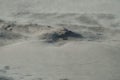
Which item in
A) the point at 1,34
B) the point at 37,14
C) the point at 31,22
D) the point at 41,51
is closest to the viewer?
the point at 41,51

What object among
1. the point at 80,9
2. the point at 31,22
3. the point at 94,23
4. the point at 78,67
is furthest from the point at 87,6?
the point at 78,67

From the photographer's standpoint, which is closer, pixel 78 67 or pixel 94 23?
pixel 78 67

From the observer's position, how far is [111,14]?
194 inches

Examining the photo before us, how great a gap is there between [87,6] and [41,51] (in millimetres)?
1676

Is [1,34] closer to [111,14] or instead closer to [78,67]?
[78,67]

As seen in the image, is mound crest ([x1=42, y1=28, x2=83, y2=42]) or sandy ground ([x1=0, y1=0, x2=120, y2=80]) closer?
sandy ground ([x1=0, y1=0, x2=120, y2=80])

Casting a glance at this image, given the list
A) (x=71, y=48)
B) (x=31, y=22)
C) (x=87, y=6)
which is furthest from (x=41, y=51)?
(x=87, y=6)

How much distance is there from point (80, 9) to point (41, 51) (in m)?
1.57

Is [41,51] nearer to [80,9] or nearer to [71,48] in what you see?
[71,48]

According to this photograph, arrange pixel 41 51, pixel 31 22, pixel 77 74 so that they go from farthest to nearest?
pixel 31 22 → pixel 41 51 → pixel 77 74

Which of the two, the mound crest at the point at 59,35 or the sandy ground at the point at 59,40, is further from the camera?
the mound crest at the point at 59,35

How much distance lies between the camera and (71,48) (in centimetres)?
372

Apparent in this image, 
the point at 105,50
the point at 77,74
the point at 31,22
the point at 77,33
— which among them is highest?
the point at 31,22

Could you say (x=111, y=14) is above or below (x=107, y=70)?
above
